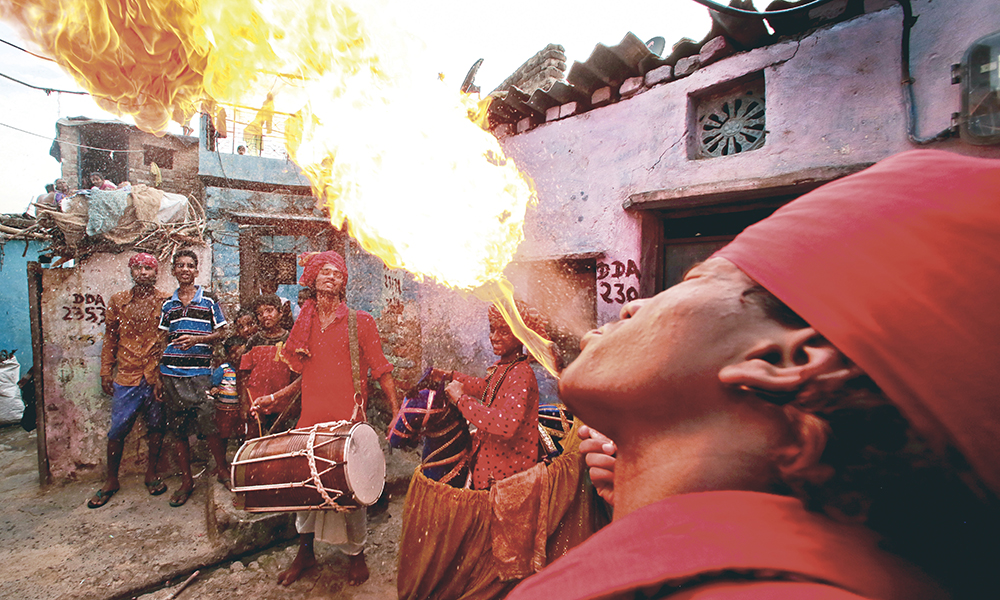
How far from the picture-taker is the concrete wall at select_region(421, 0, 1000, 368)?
3238mm

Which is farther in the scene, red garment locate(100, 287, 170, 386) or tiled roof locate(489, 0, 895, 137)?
red garment locate(100, 287, 170, 386)

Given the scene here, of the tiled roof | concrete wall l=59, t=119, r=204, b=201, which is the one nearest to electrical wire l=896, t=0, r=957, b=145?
the tiled roof

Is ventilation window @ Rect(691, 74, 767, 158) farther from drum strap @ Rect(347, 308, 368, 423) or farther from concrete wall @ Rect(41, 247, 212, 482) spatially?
concrete wall @ Rect(41, 247, 212, 482)

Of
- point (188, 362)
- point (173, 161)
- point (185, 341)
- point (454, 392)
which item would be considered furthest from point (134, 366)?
point (173, 161)

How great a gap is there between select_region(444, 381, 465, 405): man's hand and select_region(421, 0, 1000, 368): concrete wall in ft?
7.36

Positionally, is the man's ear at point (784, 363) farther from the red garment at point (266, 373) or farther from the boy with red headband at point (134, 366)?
the boy with red headband at point (134, 366)

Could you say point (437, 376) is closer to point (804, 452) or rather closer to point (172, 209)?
point (804, 452)

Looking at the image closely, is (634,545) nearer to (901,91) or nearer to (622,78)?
(901,91)

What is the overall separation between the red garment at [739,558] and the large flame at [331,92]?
2.39 meters

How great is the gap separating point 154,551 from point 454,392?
378cm

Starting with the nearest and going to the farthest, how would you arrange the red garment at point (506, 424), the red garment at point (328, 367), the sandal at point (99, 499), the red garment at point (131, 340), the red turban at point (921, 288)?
the red turban at point (921, 288) → the red garment at point (506, 424) → the red garment at point (328, 367) → the sandal at point (99, 499) → the red garment at point (131, 340)

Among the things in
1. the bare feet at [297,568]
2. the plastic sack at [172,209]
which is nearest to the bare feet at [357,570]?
the bare feet at [297,568]

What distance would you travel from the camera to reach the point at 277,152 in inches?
413

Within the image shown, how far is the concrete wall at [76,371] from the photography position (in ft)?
19.9
